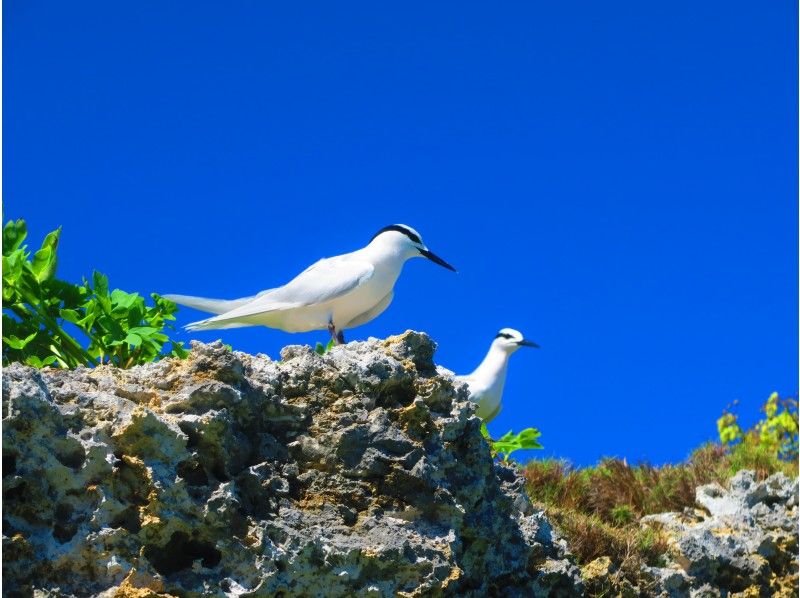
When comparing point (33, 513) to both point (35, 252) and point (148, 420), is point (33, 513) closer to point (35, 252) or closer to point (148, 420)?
point (148, 420)

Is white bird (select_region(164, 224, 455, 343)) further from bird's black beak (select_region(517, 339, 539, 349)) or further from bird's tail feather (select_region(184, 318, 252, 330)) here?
bird's black beak (select_region(517, 339, 539, 349))

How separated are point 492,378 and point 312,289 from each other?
3.49 m

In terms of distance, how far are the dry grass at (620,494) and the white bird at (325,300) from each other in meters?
2.41

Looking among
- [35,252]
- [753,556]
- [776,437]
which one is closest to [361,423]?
[35,252]

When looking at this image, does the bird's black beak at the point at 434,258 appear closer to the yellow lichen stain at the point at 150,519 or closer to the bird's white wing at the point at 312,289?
the bird's white wing at the point at 312,289

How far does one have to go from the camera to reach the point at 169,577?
429cm

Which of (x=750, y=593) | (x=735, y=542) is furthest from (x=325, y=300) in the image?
(x=750, y=593)

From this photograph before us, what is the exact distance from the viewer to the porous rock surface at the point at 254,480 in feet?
13.6

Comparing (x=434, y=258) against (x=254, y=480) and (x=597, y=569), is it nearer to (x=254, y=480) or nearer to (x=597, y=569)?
(x=597, y=569)

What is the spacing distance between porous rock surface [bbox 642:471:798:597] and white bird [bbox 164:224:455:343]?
10.9ft

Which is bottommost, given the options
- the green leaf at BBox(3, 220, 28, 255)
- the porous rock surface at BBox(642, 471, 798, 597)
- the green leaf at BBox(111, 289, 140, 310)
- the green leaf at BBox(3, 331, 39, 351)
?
the porous rock surface at BBox(642, 471, 798, 597)

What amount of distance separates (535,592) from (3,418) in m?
3.04

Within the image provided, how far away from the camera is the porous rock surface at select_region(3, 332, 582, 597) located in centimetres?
414

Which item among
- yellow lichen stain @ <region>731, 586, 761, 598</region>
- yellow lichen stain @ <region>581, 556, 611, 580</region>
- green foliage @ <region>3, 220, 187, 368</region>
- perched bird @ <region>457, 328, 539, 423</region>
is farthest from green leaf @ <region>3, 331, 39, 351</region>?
perched bird @ <region>457, 328, 539, 423</region>
